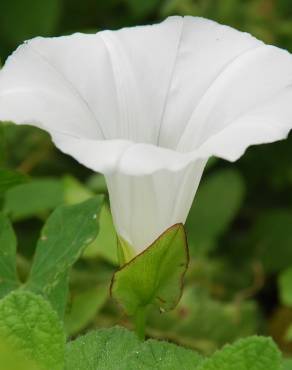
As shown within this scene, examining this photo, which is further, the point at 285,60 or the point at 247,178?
the point at 247,178

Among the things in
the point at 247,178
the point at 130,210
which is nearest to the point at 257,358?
the point at 130,210

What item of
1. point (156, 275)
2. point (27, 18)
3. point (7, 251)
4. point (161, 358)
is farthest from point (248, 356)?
point (27, 18)

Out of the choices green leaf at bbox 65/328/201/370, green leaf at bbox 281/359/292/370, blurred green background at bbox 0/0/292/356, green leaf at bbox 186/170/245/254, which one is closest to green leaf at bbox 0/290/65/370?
green leaf at bbox 65/328/201/370

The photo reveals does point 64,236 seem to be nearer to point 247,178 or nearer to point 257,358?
point 257,358

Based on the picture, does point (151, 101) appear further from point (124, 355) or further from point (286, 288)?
point (286, 288)

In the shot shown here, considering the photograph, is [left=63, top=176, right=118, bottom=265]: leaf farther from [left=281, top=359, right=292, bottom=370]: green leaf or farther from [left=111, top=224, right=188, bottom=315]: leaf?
[left=281, top=359, right=292, bottom=370]: green leaf

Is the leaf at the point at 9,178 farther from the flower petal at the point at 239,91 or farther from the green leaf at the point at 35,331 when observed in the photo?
the green leaf at the point at 35,331
